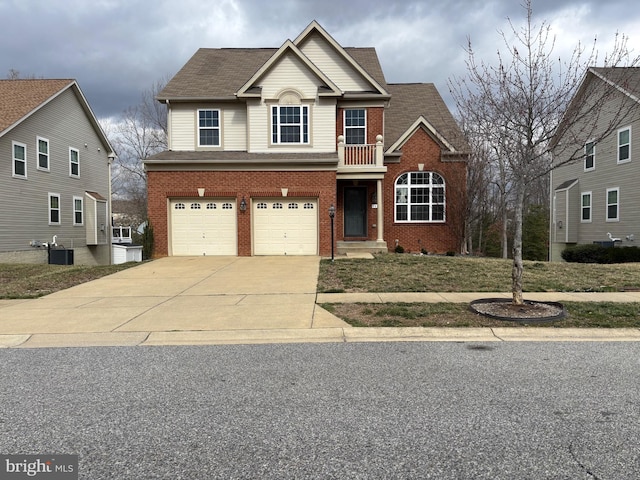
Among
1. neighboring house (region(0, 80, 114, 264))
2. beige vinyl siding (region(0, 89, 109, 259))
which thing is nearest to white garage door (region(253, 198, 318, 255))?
neighboring house (region(0, 80, 114, 264))

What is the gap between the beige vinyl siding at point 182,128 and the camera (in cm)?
1906

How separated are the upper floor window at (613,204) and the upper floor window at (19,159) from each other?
2822 cm

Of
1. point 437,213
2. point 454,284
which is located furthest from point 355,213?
point 454,284

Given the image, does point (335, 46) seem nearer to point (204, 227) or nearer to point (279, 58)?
point (279, 58)

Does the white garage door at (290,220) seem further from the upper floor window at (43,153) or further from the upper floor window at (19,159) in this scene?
Answer: the upper floor window at (43,153)

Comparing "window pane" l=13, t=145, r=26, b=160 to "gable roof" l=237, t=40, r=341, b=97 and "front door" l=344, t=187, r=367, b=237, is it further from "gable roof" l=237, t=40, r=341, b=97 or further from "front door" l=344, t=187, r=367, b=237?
"front door" l=344, t=187, r=367, b=237

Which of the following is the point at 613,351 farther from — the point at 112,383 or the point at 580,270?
the point at 580,270

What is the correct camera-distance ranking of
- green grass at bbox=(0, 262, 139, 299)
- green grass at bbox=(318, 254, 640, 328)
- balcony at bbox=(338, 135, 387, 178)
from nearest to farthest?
green grass at bbox=(318, 254, 640, 328) < green grass at bbox=(0, 262, 139, 299) < balcony at bbox=(338, 135, 387, 178)

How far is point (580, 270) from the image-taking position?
12.1 metres

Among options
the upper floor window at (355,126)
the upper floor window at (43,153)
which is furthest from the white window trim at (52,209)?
the upper floor window at (355,126)

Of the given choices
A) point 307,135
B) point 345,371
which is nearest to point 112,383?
point 345,371

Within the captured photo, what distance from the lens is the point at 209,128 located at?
19047mm

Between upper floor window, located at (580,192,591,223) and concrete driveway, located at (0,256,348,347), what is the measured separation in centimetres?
1767

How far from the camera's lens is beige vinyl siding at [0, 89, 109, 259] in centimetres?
1891
